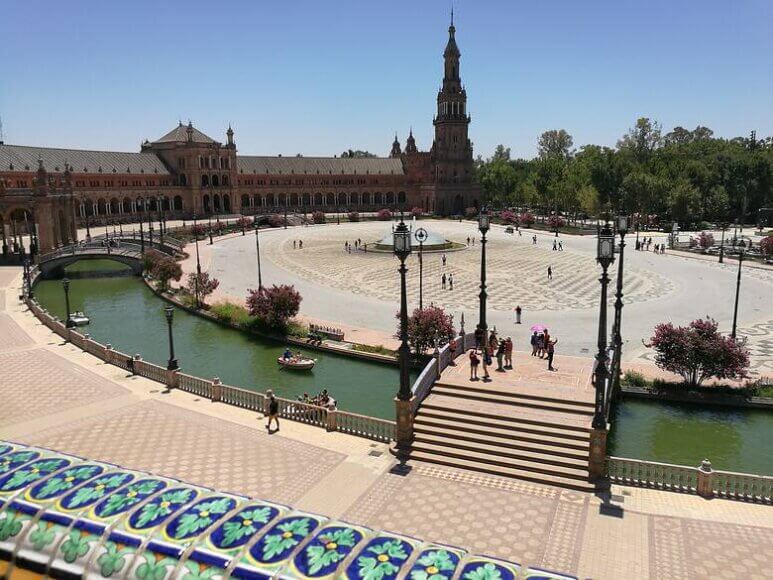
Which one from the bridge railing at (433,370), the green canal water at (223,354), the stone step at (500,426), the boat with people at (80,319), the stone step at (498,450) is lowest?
the green canal water at (223,354)

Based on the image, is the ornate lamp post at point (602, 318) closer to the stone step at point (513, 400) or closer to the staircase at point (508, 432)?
the staircase at point (508, 432)

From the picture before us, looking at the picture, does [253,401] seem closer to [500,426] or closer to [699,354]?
[500,426]

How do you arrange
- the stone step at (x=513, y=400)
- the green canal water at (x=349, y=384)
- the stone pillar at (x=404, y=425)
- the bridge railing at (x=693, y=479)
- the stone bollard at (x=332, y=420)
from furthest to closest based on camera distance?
the green canal water at (x=349, y=384) < the stone bollard at (x=332, y=420) < the stone step at (x=513, y=400) < the stone pillar at (x=404, y=425) < the bridge railing at (x=693, y=479)

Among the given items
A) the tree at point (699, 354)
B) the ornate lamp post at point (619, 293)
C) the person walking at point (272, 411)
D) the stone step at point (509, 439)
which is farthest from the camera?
the tree at point (699, 354)

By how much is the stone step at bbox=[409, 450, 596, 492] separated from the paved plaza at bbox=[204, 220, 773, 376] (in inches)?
328

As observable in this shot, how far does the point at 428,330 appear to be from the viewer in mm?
28328

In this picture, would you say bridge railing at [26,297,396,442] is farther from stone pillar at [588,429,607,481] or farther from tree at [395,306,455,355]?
tree at [395,306,455,355]

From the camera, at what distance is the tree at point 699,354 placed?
2361 centimetres

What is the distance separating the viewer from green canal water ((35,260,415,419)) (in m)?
26.4

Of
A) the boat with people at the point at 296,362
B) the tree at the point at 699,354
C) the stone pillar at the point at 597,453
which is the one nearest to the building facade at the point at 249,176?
the boat with people at the point at 296,362

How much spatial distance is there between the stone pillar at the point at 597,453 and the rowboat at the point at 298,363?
631 inches

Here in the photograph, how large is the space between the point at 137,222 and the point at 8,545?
9628 cm

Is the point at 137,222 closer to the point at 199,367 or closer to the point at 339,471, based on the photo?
the point at 199,367

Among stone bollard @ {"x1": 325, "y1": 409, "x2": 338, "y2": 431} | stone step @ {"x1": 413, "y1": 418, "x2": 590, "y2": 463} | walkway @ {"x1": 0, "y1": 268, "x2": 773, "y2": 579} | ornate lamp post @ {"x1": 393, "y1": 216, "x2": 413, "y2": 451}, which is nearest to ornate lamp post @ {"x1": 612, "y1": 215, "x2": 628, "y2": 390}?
stone step @ {"x1": 413, "y1": 418, "x2": 590, "y2": 463}
